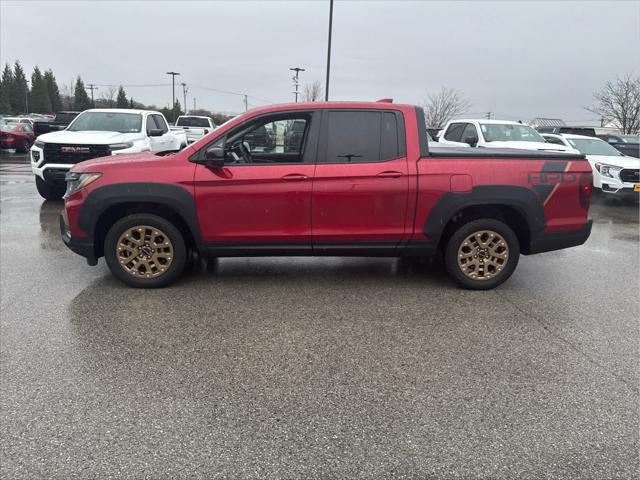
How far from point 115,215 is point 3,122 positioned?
24125mm

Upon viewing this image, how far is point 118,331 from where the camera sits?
4.08 meters

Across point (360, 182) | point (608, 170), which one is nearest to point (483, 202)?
point (360, 182)

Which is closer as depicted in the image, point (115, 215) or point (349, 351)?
point (349, 351)

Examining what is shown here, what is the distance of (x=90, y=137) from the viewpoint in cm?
957

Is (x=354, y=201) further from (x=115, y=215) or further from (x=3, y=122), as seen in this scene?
(x=3, y=122)

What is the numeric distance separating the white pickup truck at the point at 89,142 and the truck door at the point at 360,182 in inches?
174

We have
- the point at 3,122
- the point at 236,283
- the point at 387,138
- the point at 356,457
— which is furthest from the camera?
the point at 3,122

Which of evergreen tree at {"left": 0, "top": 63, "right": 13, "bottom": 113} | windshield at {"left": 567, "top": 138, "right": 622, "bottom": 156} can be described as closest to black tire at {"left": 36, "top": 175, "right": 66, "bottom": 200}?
windshield at {"left": 567, "top": 138, "right": 622, "bottom": 156}

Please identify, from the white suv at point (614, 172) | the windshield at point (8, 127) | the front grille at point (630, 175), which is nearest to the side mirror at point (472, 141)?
the white suv at point (614, 172)

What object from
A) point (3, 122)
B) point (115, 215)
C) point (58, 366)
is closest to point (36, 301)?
point (115, 215)

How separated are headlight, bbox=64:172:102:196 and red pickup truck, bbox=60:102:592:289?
0.6 inches

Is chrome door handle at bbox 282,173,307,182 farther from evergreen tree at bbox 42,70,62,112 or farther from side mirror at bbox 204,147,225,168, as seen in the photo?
Answer: evergreen tree at bbox 42,70,62,112

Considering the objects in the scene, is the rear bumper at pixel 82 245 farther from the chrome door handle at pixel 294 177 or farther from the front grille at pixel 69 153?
the front grille at pixel 69 153

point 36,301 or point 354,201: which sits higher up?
point 354,201
